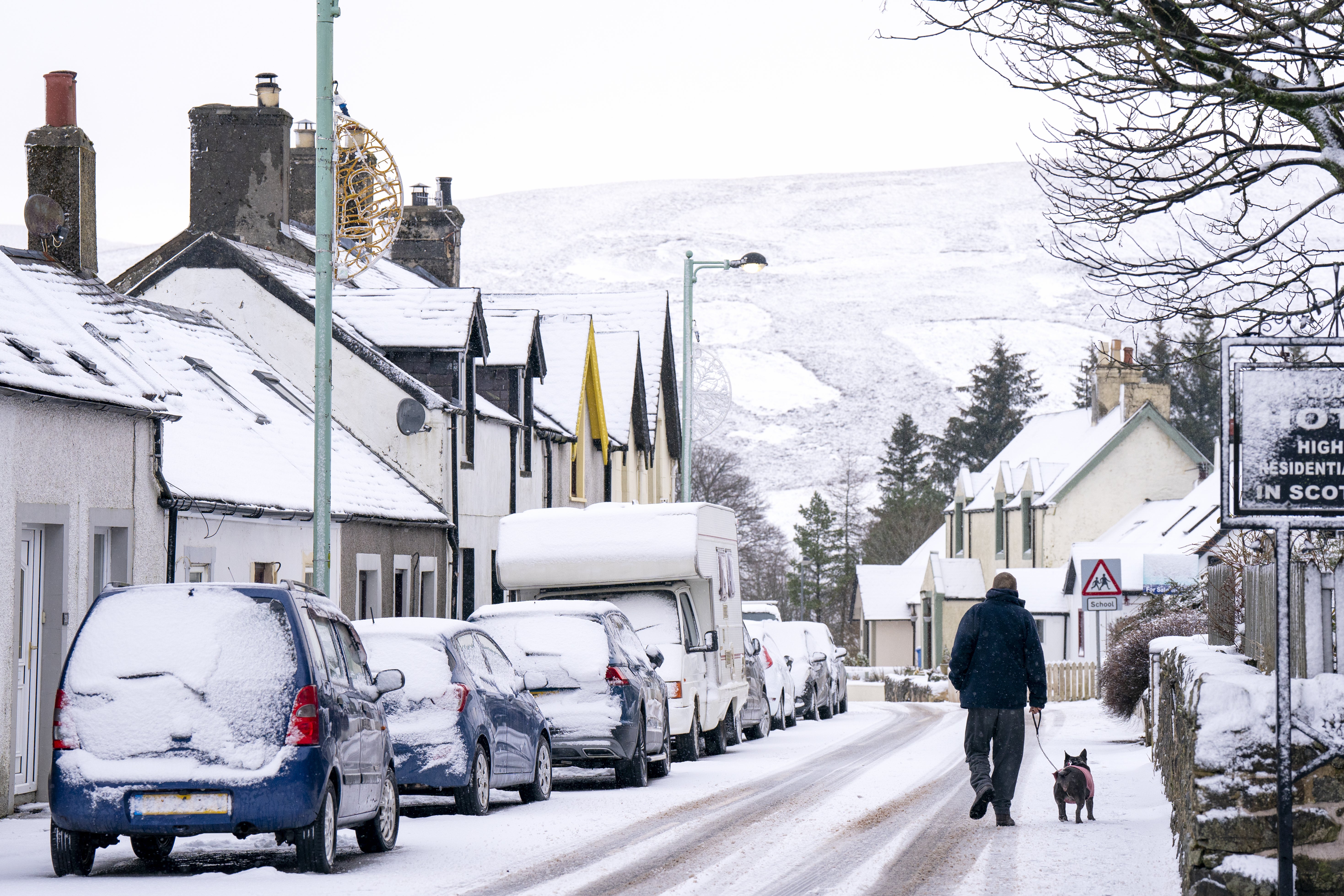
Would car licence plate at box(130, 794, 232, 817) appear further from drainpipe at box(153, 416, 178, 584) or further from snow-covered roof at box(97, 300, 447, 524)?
snow-covered roof at box(97, 300, 447, 524)

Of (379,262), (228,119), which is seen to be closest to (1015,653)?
(228,119)

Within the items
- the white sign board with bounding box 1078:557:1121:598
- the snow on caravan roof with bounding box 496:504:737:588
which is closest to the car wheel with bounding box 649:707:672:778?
the snow on caravan roof with bounding box 496:504:737:588

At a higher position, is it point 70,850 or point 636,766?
point 70,850

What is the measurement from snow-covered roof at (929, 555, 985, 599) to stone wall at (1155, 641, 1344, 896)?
188 feet

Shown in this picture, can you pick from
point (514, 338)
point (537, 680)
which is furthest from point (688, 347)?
point (537, 680)

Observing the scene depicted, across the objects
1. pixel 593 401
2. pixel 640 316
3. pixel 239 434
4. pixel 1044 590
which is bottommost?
pixel 1044 590

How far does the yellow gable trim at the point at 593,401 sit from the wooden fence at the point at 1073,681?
40.6ft

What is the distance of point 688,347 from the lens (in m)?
31.7

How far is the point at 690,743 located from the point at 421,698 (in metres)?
7.94

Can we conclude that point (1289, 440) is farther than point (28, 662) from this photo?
No

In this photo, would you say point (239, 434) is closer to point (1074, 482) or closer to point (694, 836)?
point (694, 836)

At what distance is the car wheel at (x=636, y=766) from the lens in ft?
58.3

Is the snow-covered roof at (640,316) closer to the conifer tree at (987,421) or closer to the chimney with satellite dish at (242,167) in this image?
the chimney with satellite dish at (242,167)

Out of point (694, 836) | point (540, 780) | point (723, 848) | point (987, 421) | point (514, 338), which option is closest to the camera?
point (723, 848)
